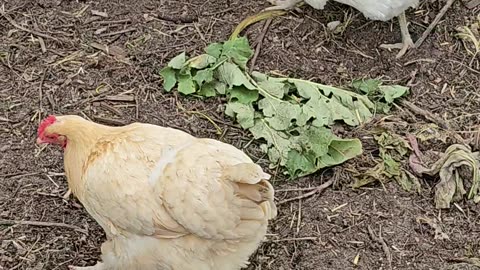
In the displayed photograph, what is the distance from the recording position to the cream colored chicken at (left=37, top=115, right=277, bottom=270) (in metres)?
2.87

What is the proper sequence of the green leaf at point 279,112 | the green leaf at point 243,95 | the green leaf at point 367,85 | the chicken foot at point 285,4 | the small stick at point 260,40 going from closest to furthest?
the green leaf at point 279,112 → the green leaf at point 243,95 → the green leaf at point 367,85 → the small stick at point 260,40 → the chicken foot at point 285,4

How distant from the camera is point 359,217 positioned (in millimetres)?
3668

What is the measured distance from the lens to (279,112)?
407cm

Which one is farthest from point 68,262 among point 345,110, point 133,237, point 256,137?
point 345,110

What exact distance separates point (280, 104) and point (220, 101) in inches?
13.8

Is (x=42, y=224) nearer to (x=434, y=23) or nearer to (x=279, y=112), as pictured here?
(x=279, y=112)

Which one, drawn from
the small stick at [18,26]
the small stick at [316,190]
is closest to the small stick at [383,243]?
the small stick at [316,190]

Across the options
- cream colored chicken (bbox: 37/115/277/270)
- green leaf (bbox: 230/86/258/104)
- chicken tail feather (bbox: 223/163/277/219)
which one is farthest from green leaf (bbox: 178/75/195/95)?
chicken tail feather (bbox: 223/163/277/219)

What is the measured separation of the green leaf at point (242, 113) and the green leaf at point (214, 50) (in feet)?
1.15

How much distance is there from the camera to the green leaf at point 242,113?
159 inches

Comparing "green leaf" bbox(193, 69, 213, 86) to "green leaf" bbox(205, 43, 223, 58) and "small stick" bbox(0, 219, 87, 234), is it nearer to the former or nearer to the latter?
"green leaf" bbox(205, 43, 223, 58)

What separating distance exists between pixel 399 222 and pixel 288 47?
1.42 metres

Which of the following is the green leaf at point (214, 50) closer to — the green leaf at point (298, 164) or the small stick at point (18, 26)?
the green leaf at point (298, 164)

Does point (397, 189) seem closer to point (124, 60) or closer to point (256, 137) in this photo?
point (256, 137)
